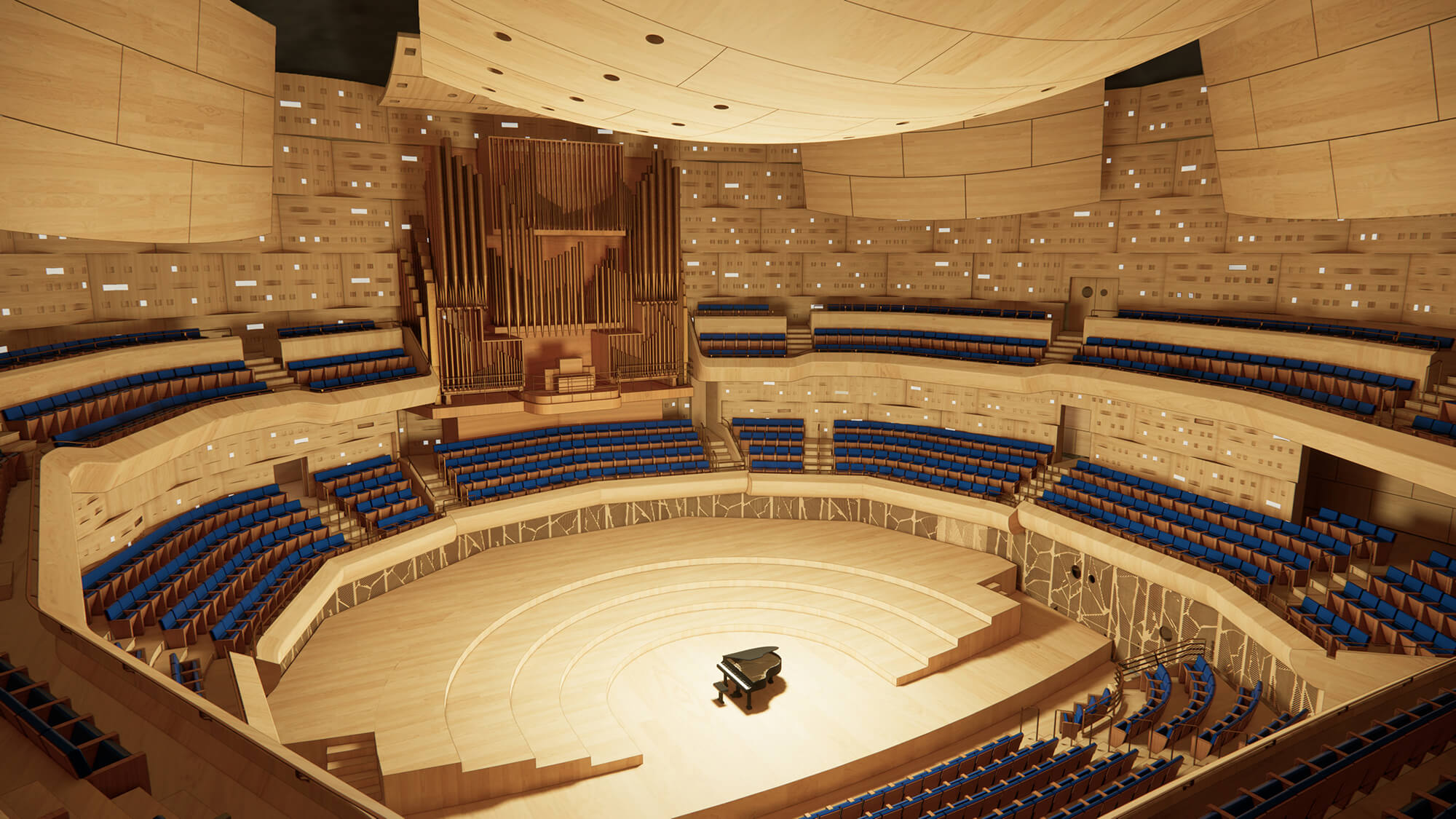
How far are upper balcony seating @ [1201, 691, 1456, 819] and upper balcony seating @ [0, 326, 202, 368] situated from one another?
971cm

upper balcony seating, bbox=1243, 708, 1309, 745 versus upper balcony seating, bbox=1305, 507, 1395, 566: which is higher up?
upper balcony seating, bbox=1305, 507, 1395, 566

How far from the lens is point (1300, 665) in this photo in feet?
21.9

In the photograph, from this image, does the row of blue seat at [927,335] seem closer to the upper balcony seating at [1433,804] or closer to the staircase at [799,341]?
the staircase at [799,341]

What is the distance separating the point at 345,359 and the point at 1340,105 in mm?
12073

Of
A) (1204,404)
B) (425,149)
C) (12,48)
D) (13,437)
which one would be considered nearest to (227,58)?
(12,48)

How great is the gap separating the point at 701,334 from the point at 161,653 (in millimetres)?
8820

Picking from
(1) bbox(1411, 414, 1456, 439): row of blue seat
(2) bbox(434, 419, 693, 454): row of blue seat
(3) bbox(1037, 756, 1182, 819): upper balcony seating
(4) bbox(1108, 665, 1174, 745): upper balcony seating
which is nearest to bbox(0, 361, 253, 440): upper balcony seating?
(2) bbox(434, 419, 693, 454): row of blue seat

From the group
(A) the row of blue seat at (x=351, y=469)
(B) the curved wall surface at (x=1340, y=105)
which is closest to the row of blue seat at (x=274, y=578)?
(A) the row of blue seat at (x=351, y=469)

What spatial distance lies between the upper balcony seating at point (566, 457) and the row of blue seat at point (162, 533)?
97.5 inches

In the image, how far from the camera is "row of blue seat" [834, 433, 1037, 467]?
11594 mm

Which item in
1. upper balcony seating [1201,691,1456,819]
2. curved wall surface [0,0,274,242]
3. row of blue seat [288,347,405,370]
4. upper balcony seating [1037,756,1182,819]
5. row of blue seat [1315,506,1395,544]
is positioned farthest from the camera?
row of blue seat [288,347,405,370]

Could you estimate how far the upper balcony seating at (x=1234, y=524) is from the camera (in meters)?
7.94

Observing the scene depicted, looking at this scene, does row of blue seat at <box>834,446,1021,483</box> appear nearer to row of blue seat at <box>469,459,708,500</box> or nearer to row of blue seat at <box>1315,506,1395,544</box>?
row of blue seat at <box>469,459,708,500</box>

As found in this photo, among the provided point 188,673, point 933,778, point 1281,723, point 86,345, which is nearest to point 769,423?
point 933,778
